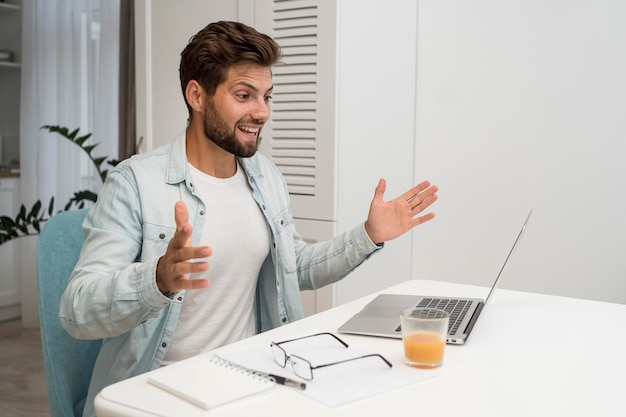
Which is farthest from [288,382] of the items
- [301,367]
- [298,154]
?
[298,154]

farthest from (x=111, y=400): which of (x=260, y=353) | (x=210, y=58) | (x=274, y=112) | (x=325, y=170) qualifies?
(x=274, y=112)

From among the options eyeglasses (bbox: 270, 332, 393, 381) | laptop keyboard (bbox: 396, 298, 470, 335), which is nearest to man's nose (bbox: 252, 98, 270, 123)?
laptop keyboard (bbox: 396, 298, 470, 335)

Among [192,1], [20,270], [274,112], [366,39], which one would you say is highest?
[192,1]

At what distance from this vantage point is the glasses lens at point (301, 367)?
3.62 feet

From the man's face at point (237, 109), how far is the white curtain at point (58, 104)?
281cm

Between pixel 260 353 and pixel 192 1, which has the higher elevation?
pixel 192 1

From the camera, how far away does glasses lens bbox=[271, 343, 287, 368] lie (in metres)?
1.16

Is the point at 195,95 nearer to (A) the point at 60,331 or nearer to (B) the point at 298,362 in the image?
(A) the point at 60,331

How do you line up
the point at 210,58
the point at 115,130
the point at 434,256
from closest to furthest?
the point at 210,58, the point at 434,256, the point at 115,130

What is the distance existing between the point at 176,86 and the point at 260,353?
220 cm

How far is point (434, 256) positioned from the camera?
9.36ft

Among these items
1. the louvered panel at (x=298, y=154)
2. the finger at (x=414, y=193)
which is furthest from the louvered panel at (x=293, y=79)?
the finger at (x=414, y=193)

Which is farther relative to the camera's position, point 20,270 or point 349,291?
point 20,270

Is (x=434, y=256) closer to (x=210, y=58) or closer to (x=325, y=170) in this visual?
(x=325, y=170)
